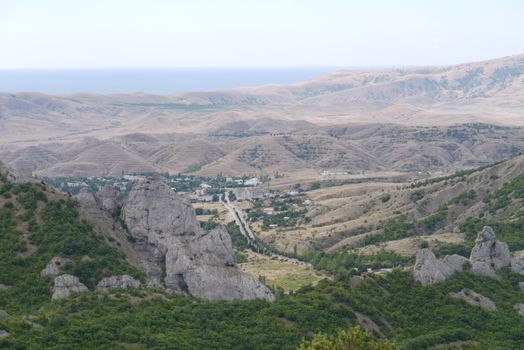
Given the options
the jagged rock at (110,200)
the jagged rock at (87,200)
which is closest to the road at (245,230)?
the jagged rock at (110,200)

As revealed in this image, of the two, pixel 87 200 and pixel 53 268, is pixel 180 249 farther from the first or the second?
pixel 53 268

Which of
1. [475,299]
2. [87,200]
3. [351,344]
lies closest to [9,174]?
[87,200]

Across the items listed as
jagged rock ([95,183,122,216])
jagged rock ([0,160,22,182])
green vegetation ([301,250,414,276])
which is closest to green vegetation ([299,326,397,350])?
jagged rock ([95,183,122,216])

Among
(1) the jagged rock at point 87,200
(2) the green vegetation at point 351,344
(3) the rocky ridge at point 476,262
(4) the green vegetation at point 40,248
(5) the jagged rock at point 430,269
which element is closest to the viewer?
(2) the green vegetation at point 351,344

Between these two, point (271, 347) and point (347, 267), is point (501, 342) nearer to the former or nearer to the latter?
point (271, 347)

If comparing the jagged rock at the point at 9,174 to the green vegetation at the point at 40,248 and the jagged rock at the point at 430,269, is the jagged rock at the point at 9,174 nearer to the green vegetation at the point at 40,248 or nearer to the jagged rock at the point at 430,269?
the green vegetation at the point at 40,248

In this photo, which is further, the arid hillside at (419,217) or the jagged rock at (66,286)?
the arid hillside at (419,217)

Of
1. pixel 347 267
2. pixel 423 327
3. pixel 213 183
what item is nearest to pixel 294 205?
pixel 213 183
